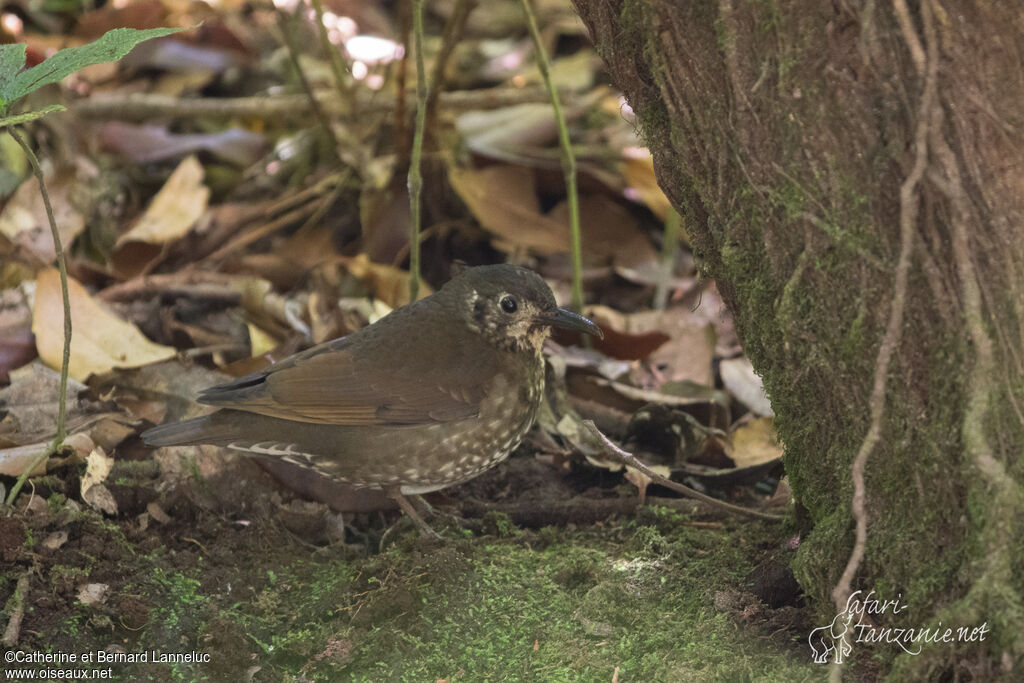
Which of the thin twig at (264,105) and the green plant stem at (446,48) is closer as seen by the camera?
the green plant stem at (446,48)

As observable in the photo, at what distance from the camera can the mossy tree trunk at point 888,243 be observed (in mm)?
1987

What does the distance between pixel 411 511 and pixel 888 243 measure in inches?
70.6

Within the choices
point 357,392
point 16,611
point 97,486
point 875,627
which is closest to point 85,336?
point 97,486

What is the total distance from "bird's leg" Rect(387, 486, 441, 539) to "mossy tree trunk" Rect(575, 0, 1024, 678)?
4.06 ft

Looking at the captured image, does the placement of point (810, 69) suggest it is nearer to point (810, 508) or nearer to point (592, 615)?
point (810, 508)

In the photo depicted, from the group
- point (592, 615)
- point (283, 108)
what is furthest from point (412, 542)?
point (283, 108)

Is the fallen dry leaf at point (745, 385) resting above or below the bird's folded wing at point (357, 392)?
below

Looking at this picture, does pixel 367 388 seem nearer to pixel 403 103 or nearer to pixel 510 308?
pixel 510 308

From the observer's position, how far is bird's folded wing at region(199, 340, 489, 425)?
124 inches

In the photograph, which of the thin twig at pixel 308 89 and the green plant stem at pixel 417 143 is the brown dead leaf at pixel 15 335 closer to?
the green plant stem at pixel 417 143

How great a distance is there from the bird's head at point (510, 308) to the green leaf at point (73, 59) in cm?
134

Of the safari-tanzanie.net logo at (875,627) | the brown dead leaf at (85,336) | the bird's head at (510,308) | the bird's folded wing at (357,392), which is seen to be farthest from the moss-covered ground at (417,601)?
the brown dead leaf at (85,336)

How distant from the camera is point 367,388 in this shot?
3.19 m

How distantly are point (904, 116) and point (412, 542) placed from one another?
1.85 m
